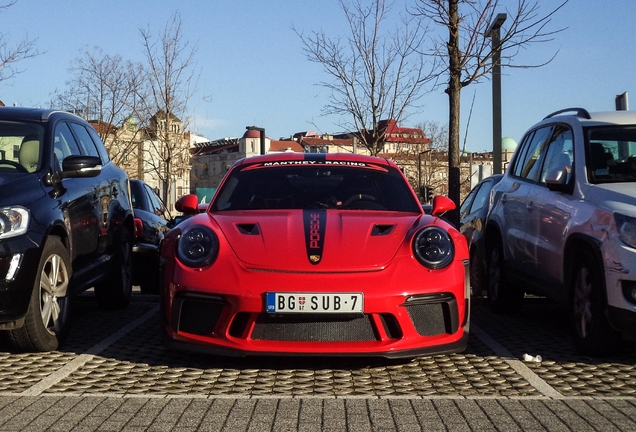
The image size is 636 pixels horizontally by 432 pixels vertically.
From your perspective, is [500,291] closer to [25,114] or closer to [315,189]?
[315,189]

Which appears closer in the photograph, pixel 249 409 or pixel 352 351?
pixel 249 409

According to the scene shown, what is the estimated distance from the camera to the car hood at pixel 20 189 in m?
5.69

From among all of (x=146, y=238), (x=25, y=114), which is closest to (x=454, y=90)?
(x=146, y=238)

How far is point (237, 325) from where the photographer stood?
207 inches

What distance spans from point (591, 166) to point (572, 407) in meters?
2.58

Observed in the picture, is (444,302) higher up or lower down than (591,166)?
lower down

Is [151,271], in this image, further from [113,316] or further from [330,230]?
[330,230]

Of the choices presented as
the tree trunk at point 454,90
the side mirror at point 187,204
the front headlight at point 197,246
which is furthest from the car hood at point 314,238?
the tree trunk at point 454,90

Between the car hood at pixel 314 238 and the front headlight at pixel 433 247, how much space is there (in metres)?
0.11

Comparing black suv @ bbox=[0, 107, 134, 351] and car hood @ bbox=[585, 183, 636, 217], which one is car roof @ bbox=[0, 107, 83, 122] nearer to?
black suv @ bbox=[0, 107, 134, 351]

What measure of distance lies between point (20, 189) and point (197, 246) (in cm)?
134

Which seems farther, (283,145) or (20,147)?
(283,145)

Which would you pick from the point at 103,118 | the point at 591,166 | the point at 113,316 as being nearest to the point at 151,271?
the point at 113,316

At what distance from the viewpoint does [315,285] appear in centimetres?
514
